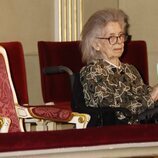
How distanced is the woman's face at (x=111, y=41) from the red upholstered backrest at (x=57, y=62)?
0.65 m

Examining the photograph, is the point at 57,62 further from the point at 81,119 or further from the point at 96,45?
the point at 81,119

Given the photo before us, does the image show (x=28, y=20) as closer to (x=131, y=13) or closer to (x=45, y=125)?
(x=131, y=13)

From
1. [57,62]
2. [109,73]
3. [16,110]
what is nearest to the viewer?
[16,110]

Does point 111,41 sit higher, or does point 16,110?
point 111,41

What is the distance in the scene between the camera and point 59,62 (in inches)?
166

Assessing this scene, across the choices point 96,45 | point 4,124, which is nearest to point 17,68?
point 96,45

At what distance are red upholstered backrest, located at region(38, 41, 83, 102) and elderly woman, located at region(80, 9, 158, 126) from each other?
509 mm

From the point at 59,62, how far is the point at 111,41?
29.0 inches

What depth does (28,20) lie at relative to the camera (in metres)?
4.80

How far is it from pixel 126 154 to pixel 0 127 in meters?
0.69

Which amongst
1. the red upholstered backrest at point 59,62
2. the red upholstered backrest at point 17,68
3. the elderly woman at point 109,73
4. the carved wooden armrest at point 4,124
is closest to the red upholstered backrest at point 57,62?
the red upholstered backrest at point 59,62

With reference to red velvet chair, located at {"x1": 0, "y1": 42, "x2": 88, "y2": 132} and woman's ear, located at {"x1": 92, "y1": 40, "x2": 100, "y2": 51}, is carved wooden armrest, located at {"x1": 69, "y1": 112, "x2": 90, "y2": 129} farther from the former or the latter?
woman's ear, located at {"x1": 92, "y1": 40, "x2": 100, "y2": 51}

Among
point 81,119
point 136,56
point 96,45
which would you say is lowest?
point 81,119

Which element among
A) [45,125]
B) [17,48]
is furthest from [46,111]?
[17,48]
